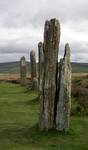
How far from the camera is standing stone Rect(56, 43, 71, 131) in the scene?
72.6 feet

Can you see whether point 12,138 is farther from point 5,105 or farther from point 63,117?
point 5,105

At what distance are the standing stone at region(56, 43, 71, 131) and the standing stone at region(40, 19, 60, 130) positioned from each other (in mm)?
363

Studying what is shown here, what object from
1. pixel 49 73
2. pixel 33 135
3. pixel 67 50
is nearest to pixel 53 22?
pixel 67 50

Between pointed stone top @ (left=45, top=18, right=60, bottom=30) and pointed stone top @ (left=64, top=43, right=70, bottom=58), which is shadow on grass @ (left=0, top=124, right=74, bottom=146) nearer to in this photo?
pointed stone top @ (left=64, top=43, right=70, bottom=58)

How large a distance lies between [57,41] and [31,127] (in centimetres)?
495

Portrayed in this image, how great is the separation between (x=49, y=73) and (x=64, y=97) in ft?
4.94

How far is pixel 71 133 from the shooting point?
22000mm

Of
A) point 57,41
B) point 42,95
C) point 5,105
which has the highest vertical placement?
point 57,41

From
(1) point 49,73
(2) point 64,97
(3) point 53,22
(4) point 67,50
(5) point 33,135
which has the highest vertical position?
(3) point 53,22

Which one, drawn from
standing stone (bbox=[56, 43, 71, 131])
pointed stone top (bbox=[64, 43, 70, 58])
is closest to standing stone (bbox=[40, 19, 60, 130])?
standing stone (bbox=[56, 43, 71, 131])

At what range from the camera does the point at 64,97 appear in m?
22.2

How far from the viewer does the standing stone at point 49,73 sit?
73.3ft

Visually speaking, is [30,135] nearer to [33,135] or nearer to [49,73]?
[33,135]

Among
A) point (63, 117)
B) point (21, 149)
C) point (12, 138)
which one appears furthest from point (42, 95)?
point (21, 149)
